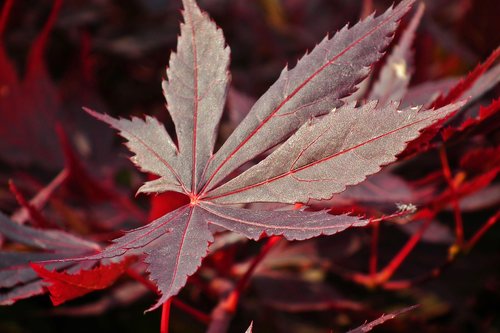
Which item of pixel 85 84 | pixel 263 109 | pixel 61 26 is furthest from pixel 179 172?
pixel 61 26

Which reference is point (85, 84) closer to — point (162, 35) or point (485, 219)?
point (162, 35)

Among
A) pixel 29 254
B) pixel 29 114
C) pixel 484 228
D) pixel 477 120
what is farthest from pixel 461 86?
pixel 29 114

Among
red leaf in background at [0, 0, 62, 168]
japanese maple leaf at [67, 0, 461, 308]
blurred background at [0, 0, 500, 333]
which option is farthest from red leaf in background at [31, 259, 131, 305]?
red leaf in background at [0, 0, 62, 168]

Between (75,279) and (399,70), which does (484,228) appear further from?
(75,279)

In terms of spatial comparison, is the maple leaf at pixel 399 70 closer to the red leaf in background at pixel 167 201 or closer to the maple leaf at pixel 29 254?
the red leaf in background at pixel 167 201

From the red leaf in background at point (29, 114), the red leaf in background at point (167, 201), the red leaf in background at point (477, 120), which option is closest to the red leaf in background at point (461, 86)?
the red leaf in background at point (477, 120)

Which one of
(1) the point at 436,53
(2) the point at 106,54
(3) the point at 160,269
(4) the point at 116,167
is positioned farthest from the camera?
(1) the point at 436,53

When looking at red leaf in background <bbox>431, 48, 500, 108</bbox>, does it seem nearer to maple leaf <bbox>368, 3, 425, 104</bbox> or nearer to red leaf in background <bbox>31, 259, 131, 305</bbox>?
maple leaf <bbox>368, 3, 425, 104</bbox>
